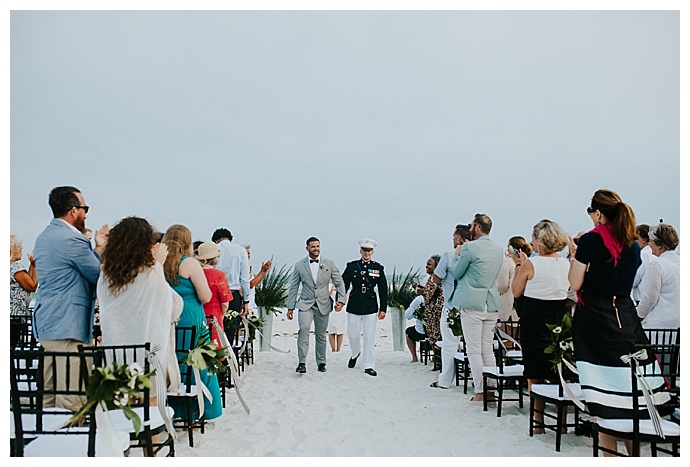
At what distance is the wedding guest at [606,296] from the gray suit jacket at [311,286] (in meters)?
4.91

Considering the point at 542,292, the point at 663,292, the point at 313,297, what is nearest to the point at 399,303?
the point at 313,297

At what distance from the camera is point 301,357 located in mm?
8312

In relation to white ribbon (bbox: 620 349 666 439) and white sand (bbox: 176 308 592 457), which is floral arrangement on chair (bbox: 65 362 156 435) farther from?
white ribbon (bbox: 620 349 666 439)

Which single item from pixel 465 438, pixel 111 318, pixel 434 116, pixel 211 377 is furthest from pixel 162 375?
pixel 434 116

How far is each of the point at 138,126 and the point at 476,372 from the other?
35.2 ft

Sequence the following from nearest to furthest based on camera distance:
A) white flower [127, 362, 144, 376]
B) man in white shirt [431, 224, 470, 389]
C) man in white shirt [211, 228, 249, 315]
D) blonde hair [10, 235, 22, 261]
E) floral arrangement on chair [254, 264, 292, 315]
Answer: white flower [127, 362, 144, 376]
blonde hair [10, 235, 22, 261]
man in white shirt [431, 224, 470, 389]
man in white shirt [211, 228, 249, 315]
floral arrangement on chair [254, 264, 292, 315]

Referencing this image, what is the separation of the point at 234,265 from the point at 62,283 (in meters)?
4.42

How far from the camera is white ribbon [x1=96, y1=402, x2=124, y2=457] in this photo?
297 centimetres

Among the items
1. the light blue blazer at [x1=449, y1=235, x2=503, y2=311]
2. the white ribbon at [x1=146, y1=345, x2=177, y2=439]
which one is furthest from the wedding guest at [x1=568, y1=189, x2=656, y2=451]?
the white ribbon at [x1=146, y1=345, x2=177, y2=439]

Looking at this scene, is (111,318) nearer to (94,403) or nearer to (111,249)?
(111,249)

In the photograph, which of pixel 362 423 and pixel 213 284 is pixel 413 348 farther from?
pixel 213 284

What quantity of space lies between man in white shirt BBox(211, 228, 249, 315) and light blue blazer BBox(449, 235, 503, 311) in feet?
10.5

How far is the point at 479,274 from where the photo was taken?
623 cm

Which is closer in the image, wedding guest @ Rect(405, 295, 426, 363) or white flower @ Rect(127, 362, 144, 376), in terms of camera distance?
white flower @ Rect(127, 362, 144, 376)
